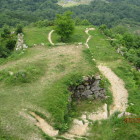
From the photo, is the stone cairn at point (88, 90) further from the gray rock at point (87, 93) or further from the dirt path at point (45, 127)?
the dirt path at point (45, 127)

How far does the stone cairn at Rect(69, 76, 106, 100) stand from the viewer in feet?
82.9

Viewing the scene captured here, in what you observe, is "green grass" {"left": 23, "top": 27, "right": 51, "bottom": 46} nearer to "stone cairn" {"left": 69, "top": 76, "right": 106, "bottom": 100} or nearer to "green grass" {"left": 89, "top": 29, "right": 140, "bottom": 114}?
"green grass" {"left": 89, "top": 29, "right": 140, "bottom": 114}

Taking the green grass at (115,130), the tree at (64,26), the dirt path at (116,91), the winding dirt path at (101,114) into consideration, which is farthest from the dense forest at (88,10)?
the green grass at (115,130)

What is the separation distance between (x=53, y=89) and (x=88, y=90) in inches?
187

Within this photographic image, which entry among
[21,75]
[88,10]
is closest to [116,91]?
[21,75]

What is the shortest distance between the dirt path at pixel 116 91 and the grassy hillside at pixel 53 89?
0.59 meters

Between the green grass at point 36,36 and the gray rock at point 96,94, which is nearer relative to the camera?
the gray rock at point 96,94

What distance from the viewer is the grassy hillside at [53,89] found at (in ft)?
59.8

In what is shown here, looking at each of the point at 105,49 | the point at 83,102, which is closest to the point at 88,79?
the point at 83,102

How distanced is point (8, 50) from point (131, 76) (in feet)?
76.0

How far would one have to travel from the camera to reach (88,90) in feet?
84.5

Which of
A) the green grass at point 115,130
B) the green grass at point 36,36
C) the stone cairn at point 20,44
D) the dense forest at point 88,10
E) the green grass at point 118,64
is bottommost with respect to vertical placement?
the dense forest at point 88,10

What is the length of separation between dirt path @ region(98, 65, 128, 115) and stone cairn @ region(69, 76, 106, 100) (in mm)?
1540

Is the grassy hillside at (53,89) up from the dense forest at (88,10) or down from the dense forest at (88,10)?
up
